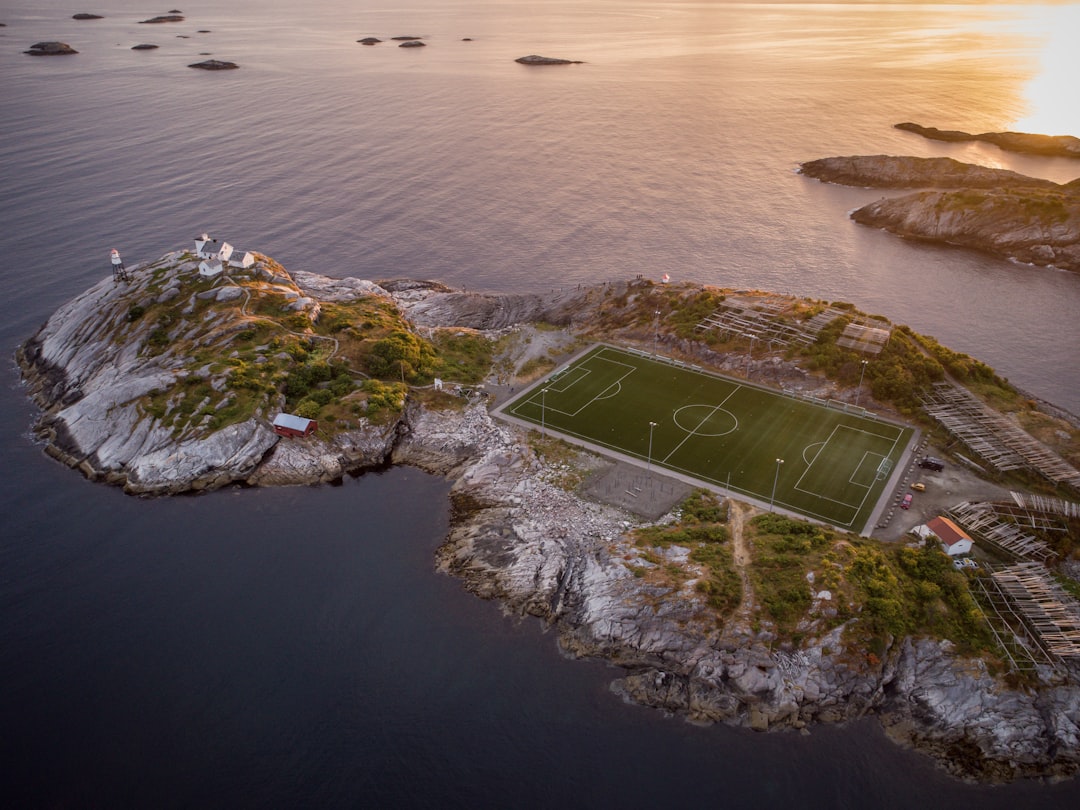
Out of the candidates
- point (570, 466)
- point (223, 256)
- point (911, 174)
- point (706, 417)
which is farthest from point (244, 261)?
point (911, 174)

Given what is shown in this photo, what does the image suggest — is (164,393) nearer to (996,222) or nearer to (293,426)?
(293,426)

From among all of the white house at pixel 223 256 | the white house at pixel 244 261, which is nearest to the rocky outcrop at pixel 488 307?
the white house at pixel 244 261

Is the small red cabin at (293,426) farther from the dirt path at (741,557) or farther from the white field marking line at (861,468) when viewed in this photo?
the white field marking line at (861,468)

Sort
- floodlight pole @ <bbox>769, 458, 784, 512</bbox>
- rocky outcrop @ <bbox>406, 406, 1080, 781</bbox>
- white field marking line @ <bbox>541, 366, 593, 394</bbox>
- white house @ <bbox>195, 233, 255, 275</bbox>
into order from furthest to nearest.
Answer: white house @ <bbox>195, 233, 255, 275</bbox> < white field marking line @ <bbox>541, 366, 593, 394</bbox> < floodlight pole @ <bbox>769, 458, 784, 512</bbox> < rocky outcrop @ <bbox>406, 406, 1080, 781</bbox>

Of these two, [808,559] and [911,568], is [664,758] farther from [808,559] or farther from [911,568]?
[911,568]

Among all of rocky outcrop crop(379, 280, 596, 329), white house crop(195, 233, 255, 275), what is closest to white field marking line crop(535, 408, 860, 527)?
rocky outcrop crop(379, 280, 596, 329)

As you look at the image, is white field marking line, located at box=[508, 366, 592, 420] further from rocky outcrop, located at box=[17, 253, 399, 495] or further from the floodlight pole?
the floodlight pole

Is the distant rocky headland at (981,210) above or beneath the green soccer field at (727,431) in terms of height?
above
